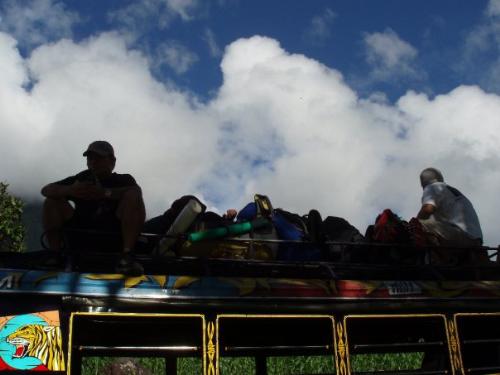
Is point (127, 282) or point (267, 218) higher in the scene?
point (267, 218)

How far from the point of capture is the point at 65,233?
12.0 feet

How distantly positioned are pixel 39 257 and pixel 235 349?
4.28 feet

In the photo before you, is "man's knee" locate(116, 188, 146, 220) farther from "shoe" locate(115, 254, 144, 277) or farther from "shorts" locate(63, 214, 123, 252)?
"shoe" locate(115, 254, 144, 277)

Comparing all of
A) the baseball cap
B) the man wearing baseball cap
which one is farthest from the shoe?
the baseball cap

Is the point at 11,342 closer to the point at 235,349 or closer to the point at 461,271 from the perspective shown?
the point at 235,349

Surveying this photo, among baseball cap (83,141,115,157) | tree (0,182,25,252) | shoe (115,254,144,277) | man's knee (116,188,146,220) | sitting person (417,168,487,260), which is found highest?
tree (0,182,25,252)

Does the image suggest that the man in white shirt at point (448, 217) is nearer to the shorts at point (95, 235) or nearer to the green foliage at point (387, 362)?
the shorts at point (95, 235)

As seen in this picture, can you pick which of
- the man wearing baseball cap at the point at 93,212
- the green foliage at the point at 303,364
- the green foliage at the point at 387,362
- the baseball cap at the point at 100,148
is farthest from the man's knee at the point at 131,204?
the green foliage at the point at 387,362

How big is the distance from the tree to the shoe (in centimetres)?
1947

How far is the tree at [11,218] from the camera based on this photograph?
21.6m

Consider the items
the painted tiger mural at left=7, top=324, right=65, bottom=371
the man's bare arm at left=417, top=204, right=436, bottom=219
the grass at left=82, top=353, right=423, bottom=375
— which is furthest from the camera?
the grass at left=82, top=353, right=423, bottom=375

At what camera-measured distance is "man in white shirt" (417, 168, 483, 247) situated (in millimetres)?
4973

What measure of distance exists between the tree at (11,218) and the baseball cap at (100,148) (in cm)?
1863

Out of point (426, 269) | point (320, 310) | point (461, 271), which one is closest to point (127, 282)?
point (320, 310)
